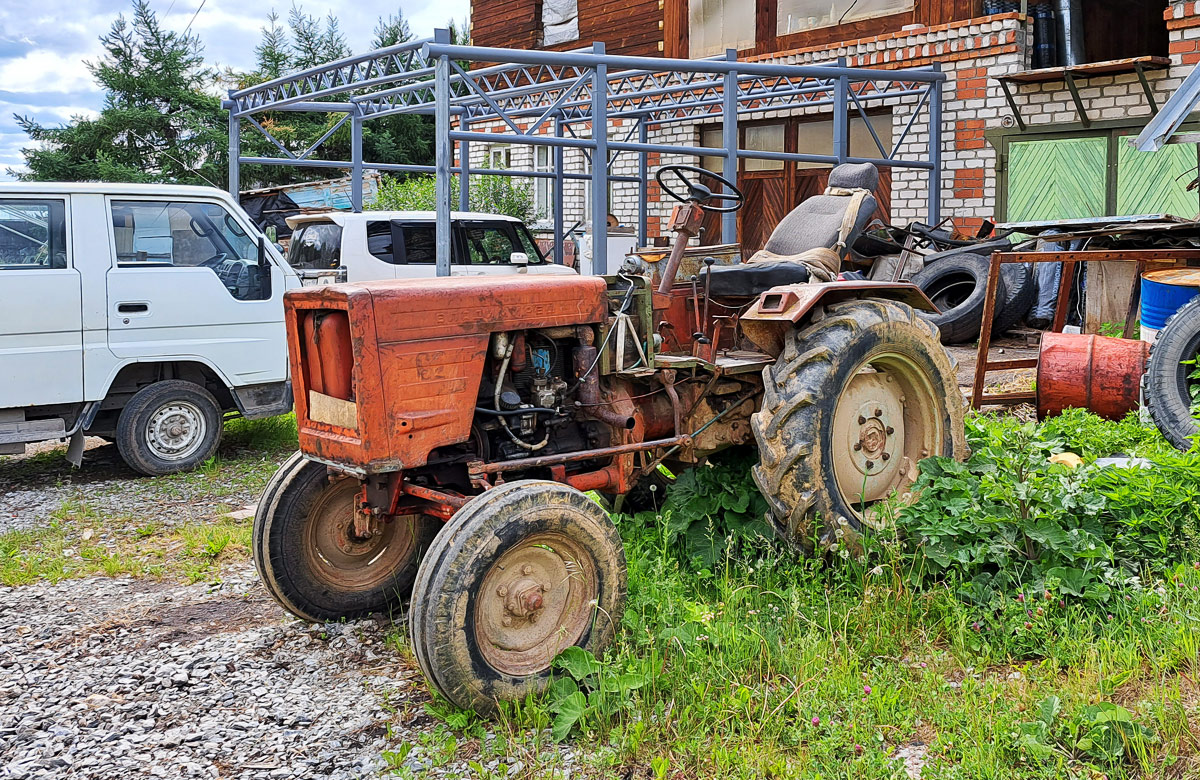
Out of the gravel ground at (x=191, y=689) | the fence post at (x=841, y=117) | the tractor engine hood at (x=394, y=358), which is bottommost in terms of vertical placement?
the gravel ground at (x=191, y=689)

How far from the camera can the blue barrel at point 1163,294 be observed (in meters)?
6.16

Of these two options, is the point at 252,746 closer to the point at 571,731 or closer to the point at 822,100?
the point at 571,731

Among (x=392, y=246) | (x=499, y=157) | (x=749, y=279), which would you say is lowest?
(x=749, y=279)

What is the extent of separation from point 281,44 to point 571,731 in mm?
29025

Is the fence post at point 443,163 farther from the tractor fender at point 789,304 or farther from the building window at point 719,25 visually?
the building window at point 719,25

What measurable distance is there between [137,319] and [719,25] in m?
11.2

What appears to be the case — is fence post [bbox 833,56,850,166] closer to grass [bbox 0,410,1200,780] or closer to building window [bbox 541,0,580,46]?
building window [bbox 541,0,580,46]

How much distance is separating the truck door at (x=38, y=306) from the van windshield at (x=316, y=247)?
3.82m

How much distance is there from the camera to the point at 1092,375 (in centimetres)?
619

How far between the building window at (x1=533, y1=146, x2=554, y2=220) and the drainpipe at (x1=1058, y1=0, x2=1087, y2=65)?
32.8 ft

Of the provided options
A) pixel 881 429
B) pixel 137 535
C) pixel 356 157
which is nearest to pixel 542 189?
pixel 356 157

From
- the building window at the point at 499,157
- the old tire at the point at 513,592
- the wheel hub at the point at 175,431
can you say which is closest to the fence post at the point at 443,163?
the wheel hub at the point at 175,431

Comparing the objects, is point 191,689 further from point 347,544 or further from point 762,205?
point 762,205

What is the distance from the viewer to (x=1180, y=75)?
34.7 feet
